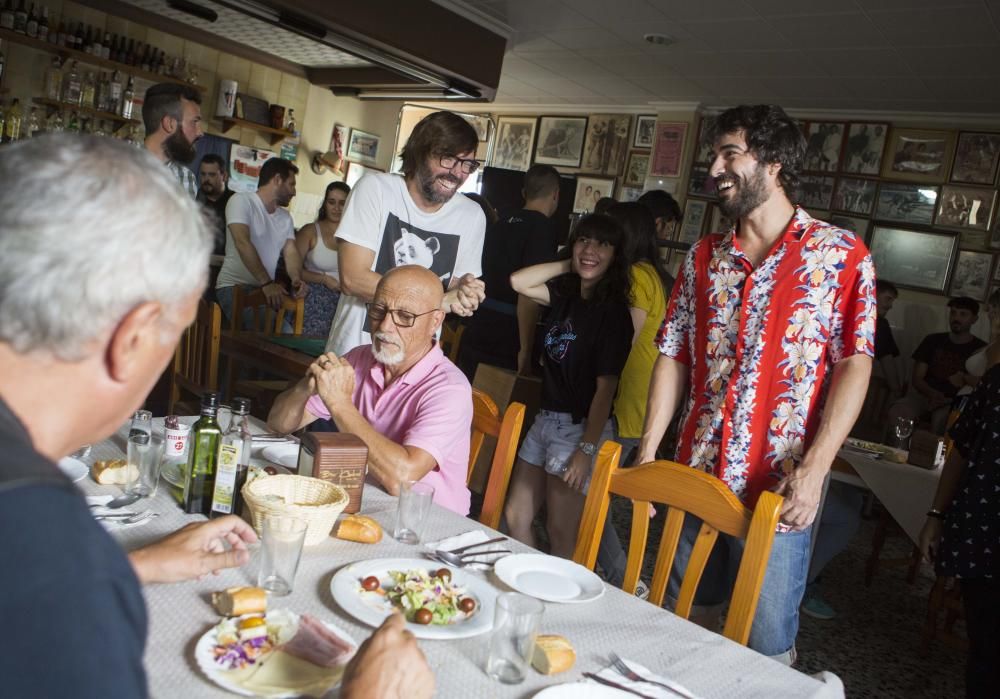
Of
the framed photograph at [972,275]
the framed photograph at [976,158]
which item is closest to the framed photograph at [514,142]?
the framed photograph at [976,158]

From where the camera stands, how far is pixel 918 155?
21.2 feet

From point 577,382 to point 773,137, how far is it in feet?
3.64

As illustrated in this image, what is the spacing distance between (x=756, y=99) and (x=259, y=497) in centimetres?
641

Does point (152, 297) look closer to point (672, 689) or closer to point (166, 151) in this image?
point (672, 689)

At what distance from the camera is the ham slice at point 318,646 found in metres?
1.01

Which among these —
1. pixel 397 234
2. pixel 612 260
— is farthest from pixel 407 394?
pixel 612 260

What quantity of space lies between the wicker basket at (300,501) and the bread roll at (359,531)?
1.0 inches

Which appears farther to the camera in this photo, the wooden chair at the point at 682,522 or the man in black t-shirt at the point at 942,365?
the man in black t-shirt at the point at 942,365

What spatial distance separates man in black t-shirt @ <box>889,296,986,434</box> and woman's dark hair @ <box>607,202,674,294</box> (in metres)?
3.67

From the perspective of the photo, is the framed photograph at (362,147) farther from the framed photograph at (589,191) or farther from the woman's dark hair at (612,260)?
the woman's dark hair at (612,260)

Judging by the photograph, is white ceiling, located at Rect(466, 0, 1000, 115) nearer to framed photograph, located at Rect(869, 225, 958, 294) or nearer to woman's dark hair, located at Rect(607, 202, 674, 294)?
framed photograph, located at Rect(869, 225, 958, 294)

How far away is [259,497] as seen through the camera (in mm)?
1361

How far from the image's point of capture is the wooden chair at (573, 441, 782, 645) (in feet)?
5.00

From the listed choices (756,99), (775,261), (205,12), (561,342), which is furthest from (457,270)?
(756,99)
